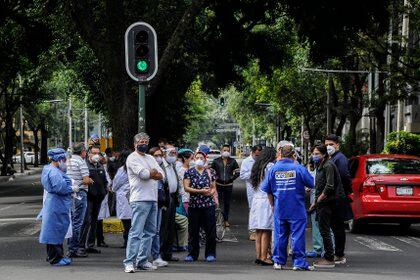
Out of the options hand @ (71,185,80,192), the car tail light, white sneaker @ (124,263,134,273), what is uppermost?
hand @ (71,185,80,192)

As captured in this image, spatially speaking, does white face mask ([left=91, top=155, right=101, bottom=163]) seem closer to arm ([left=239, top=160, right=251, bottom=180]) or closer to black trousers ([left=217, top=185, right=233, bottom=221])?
arm ([left=239, top=160, right=251, bottom=180])

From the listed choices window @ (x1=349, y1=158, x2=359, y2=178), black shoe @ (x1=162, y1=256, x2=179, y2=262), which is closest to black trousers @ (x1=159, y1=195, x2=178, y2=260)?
black shoe @ (x1=162, y1=256, x2=179, y2=262)

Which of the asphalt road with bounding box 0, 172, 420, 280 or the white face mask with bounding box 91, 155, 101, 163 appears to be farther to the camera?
the white face mask with bounding box 91, 155, 101, 163

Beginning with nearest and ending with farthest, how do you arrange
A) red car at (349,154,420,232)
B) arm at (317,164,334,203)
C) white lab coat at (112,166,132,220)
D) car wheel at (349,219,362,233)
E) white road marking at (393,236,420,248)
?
1. arm at (317,164,334,203)
2. white lab coat at (112,166,132,220)
3. white road marking at (393,236,420,248)
4. red car at (349,154,420,232)
5. car wheel at (349,219,362,233)

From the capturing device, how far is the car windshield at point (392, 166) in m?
17.5

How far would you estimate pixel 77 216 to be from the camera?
45.2ft

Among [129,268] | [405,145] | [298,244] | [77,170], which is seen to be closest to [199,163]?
[77,170]

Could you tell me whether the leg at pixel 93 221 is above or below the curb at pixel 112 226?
above

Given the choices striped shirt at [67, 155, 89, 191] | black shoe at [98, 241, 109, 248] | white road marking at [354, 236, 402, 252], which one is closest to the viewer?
striped shirt at [67, 155, 89, 191]

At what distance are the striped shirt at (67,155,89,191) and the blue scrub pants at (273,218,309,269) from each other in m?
3.32

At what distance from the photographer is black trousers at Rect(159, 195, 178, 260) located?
12977 millimetres

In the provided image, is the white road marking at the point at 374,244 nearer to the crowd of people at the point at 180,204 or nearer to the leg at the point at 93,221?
the crowd of people at the point at 180,204

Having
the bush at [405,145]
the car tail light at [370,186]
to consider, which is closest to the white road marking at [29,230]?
the car tail light at [370,186]

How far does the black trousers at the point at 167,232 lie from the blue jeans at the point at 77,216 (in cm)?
144
